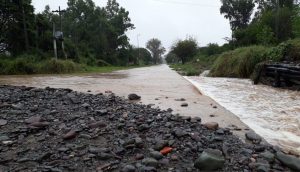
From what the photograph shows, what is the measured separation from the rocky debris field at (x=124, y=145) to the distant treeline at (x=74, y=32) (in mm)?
27552

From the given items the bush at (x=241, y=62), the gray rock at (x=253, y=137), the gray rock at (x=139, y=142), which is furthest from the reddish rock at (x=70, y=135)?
the bush at (x=241, y=62)

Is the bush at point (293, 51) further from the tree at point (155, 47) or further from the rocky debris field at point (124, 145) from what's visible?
the tree at point (155, 47)

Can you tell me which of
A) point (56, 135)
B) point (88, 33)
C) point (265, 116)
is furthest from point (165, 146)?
point (88, 33)

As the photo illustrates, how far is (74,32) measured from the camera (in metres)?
64.2

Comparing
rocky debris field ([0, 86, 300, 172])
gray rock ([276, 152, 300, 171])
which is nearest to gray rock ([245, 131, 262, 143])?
rocky debris field ([0, 86, 300, 172])

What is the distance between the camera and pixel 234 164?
374 cm

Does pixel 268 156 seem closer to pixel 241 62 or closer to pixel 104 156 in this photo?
pixel 104 156

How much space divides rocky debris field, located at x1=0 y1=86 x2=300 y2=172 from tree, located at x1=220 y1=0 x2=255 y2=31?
57609 mm

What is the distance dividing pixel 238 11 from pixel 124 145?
2389 inches

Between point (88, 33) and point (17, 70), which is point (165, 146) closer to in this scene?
point (17, 70)

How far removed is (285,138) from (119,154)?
2.45 metres

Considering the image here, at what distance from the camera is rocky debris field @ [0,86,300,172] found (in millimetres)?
3721

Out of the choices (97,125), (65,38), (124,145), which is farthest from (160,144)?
(65,38)

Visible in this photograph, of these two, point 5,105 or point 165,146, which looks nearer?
point 165,146
